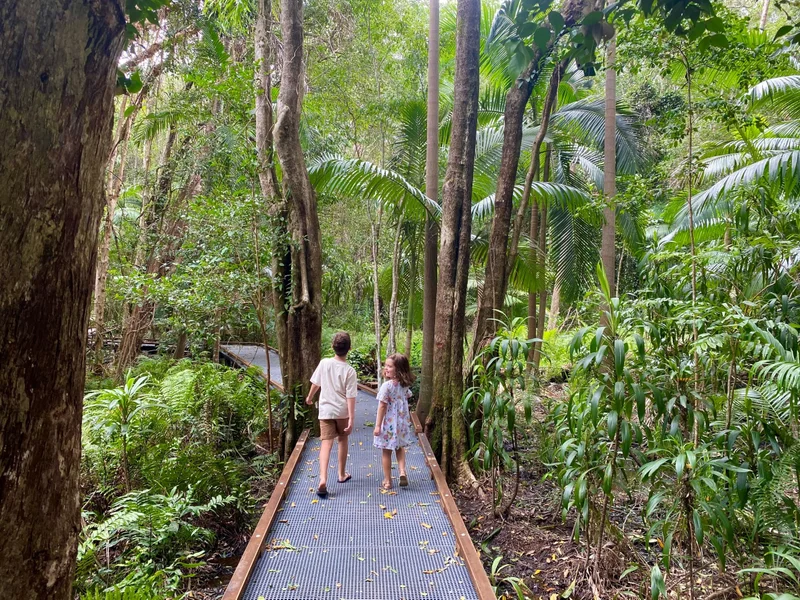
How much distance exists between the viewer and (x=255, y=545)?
3.37 metres

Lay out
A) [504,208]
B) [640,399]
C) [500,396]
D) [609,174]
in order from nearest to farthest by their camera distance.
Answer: [640,399], [500,396], [504,208], [609,174]

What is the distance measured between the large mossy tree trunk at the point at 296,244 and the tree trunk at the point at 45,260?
488 centimetres

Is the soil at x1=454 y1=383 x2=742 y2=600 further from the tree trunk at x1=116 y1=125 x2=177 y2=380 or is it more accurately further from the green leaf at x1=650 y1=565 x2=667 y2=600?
the tree trunk at x1=116 y1=125 x2=177 y2=380

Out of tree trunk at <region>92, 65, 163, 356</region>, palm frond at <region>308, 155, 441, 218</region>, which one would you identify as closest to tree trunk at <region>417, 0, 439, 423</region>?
palm frond at <region>308, 155, 441, 218</region>

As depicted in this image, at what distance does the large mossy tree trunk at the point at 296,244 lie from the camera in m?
5.98

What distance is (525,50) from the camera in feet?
6.95

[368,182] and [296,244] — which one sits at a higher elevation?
[368,182]

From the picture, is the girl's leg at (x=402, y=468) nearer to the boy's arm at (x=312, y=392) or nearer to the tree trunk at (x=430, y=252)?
the boy's arm at (x=312, y=392)

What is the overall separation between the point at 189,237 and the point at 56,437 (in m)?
5.59

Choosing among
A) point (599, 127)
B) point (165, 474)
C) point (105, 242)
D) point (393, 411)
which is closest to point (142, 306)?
point (105, 242)

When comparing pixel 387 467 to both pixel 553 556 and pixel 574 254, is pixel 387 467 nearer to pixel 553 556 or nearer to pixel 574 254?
pixel 553 556

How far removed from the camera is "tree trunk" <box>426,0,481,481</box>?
215 inches

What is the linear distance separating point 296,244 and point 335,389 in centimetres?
222

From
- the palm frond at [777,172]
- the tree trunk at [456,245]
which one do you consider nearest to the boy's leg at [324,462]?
the tree trunk at [456,245]
